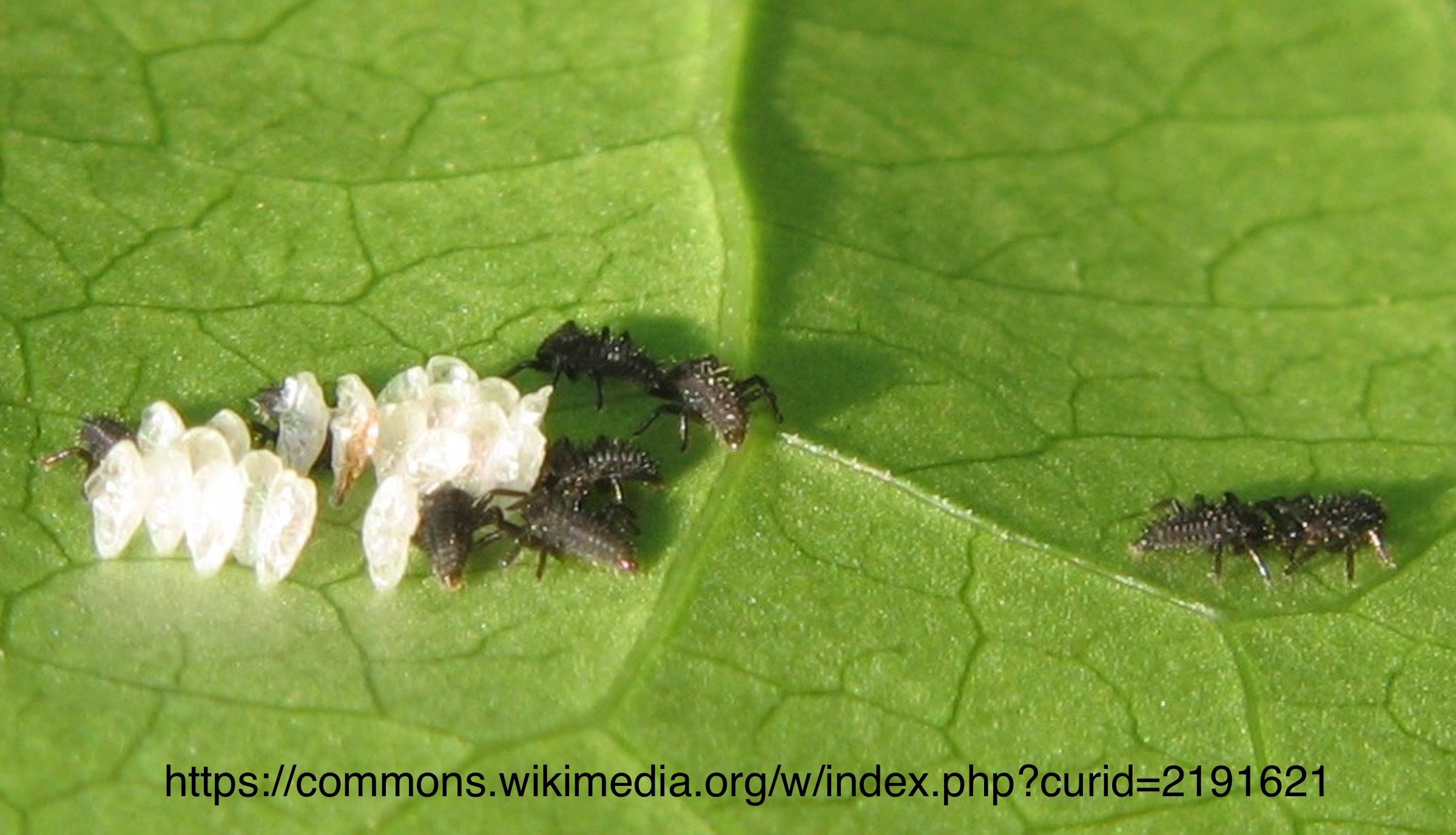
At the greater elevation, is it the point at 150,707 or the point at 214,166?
the point at 214,166

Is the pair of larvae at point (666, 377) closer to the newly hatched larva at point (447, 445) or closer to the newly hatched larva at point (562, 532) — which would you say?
the newly hatched larva at point (447, 445)

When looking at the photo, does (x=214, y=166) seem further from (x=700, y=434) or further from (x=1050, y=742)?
(x=1050, y=742)

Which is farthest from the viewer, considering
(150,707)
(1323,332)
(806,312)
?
(1323,332)

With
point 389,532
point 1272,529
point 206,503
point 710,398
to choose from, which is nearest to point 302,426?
point 206,503

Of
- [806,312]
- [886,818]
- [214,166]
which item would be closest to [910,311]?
[806,312]

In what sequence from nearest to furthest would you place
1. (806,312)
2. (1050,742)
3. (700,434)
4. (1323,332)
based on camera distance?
1. (1050,742)
2. (700,434)
3. (806,312)
4. (1323,332)

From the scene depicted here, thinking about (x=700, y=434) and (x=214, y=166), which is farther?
(x=214, y=166)

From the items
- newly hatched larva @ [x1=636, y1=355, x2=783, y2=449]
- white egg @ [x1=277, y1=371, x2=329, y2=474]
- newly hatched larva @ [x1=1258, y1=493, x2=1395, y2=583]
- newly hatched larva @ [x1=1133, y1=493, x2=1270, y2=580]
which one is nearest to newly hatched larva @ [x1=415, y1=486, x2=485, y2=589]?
white egg @ [x1=277, y1=371, x2=329, y2=474]
